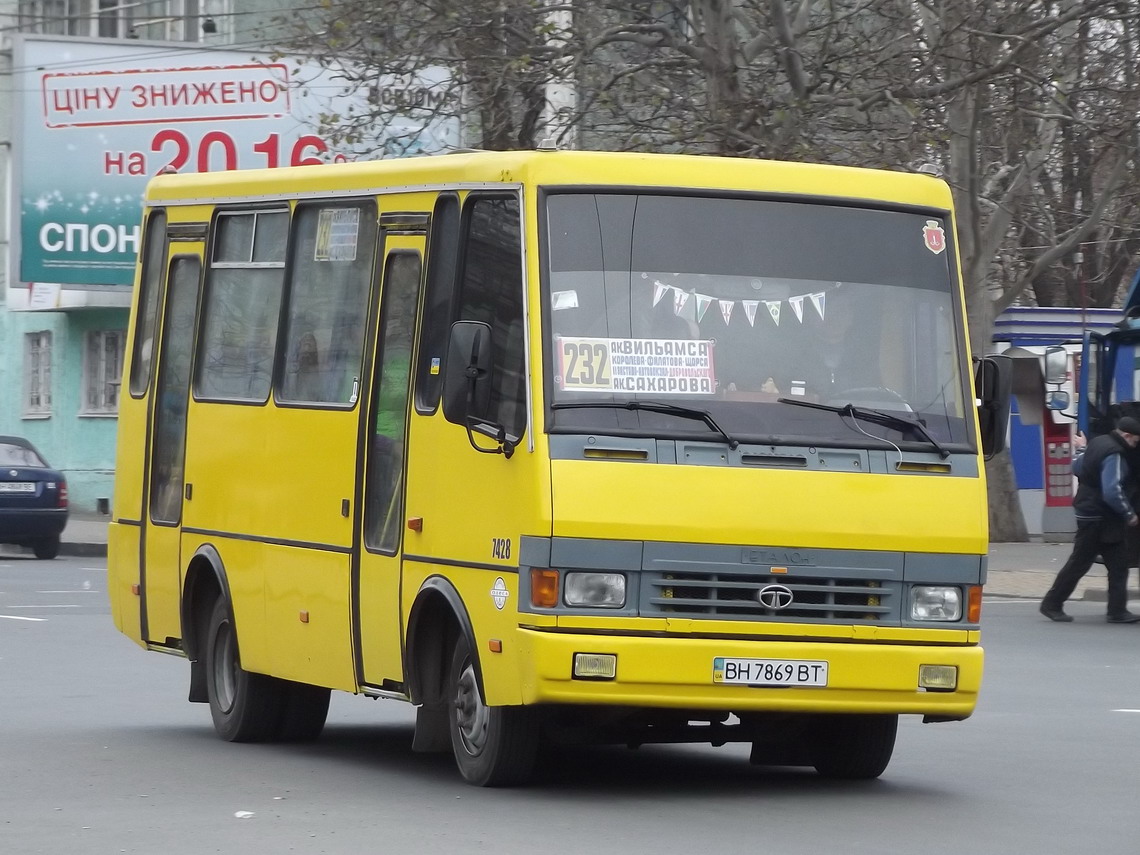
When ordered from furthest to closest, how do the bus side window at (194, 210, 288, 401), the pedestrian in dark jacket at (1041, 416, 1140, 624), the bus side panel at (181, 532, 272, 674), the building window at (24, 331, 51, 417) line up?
the building window at (24, 331, 51, 417) < the pedestrian in dark jacket at (1041, 416, 1140, 624) < the bus side window at (194, 210, 288, 401) < the bus side panel at (181, 532, 272, 674)

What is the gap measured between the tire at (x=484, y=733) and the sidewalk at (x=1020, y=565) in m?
14.6

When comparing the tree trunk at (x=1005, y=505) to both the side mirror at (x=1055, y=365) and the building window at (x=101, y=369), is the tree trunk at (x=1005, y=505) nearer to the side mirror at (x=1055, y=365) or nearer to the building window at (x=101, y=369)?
the side mirror at (x=1055, y=365)

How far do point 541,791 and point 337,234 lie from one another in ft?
9.80

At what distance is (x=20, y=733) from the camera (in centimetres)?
1207

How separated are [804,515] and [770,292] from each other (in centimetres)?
98

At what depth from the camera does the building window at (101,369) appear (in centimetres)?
4328

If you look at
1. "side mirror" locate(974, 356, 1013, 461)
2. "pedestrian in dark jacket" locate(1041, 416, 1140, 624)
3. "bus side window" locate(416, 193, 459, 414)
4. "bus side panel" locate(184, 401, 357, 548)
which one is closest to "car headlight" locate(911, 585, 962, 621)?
"side mirror" locate(974, 356, 1013, 461)

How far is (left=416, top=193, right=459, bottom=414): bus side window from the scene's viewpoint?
9898 mm

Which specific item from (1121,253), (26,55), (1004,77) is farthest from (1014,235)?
(26,55)

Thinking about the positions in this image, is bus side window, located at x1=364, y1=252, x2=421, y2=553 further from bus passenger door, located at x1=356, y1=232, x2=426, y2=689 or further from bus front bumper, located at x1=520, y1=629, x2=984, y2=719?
bus front bumper, located at x1=520, y1=629, x2=984, y2=719

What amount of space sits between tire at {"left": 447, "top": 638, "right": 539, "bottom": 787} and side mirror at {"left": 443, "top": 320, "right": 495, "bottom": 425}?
3.31 ft

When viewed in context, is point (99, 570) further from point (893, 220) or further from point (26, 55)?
point (893, 220)

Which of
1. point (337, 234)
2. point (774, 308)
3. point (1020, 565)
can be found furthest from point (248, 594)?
point (1020, 565)

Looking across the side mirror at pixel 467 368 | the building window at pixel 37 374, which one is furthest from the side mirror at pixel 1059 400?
the building window at pixel 37 374
